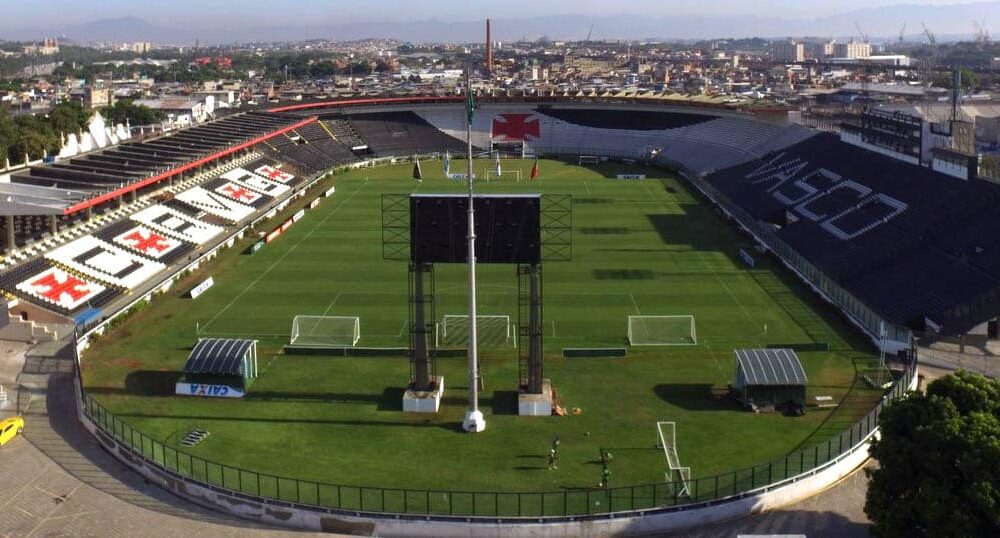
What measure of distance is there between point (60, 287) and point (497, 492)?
30.2m

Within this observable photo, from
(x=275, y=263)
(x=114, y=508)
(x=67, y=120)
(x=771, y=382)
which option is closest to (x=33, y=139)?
(x=67, y=120)

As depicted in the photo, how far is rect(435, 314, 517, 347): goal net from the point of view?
130 ft

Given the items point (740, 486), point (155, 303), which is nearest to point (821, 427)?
point (740, 486)

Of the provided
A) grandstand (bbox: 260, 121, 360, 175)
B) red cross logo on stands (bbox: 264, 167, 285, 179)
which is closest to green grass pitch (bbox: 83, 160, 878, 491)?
red cross logo on stands (bbox: 264, 167, 285, 179)

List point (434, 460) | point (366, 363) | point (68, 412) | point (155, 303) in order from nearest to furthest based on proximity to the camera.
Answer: point (434, 460) < point (68, 412) < point (366, 363) < point (155, 303)

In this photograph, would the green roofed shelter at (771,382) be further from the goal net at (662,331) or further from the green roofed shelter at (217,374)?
the green roofed shelter at (217,374)

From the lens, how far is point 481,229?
103ft

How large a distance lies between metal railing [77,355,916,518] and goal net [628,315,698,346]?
11700mm

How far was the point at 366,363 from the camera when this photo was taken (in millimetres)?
37312

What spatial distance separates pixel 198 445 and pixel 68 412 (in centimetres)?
633

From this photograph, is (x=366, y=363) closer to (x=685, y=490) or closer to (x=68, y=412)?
(x=68, y=412)

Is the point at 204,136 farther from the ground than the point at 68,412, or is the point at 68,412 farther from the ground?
the point at 204,136

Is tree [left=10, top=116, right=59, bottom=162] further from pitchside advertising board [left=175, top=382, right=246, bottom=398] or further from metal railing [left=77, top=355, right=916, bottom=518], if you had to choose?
metal railing [left=77, top=355, right=916, bottom=518]

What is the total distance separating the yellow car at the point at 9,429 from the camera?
98.2 feet
